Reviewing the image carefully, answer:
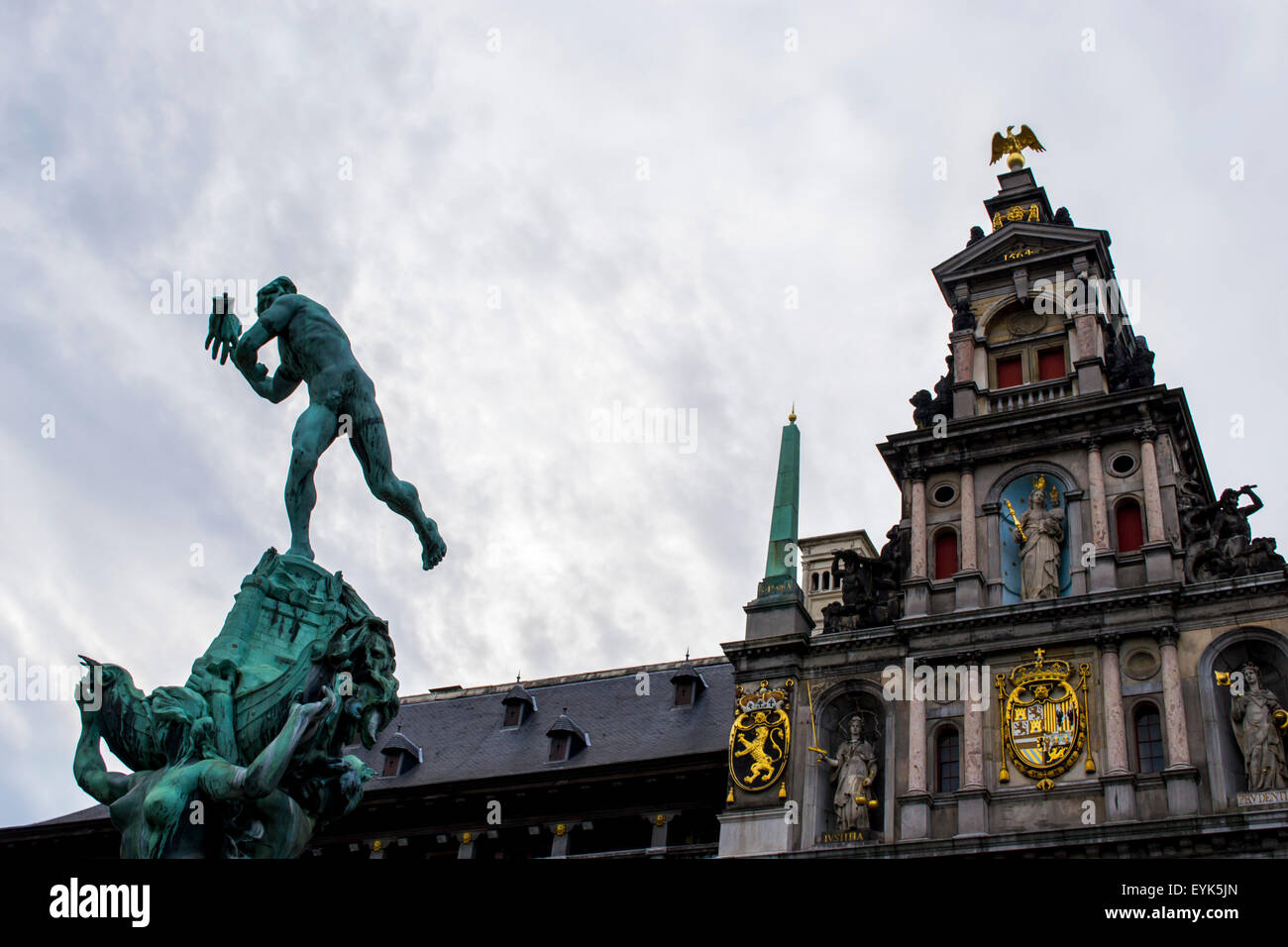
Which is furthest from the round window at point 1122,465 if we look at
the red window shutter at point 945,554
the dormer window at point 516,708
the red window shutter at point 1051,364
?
the dormer window at point 516,708

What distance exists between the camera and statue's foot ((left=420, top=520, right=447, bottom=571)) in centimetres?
1216

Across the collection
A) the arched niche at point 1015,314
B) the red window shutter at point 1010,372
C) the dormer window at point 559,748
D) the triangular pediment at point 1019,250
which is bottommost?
the dormer window at point 559,748

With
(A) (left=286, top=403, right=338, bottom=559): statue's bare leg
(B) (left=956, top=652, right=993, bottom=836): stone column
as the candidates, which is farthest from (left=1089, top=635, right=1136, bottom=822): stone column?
(A) (left=286, top=403, right=338, bottom=559): statue's bare leg

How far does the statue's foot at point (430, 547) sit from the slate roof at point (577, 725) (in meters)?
19.5

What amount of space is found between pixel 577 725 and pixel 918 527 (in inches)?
408

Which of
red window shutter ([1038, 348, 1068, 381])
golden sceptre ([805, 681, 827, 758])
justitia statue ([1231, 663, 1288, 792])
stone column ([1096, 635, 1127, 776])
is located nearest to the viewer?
justitia statue ([1231, 663, 1288, 792])

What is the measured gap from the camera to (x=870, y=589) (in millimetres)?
31859

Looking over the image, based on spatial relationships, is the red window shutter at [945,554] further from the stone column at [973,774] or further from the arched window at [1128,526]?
the arched window at [1128,526]

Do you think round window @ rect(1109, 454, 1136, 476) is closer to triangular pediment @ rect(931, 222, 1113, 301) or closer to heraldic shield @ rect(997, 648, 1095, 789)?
heraldic shield @ rect(997, 648, 1095, 789)

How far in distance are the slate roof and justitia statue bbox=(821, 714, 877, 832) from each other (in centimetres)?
276

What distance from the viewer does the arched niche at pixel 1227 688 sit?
2608 centimetres
